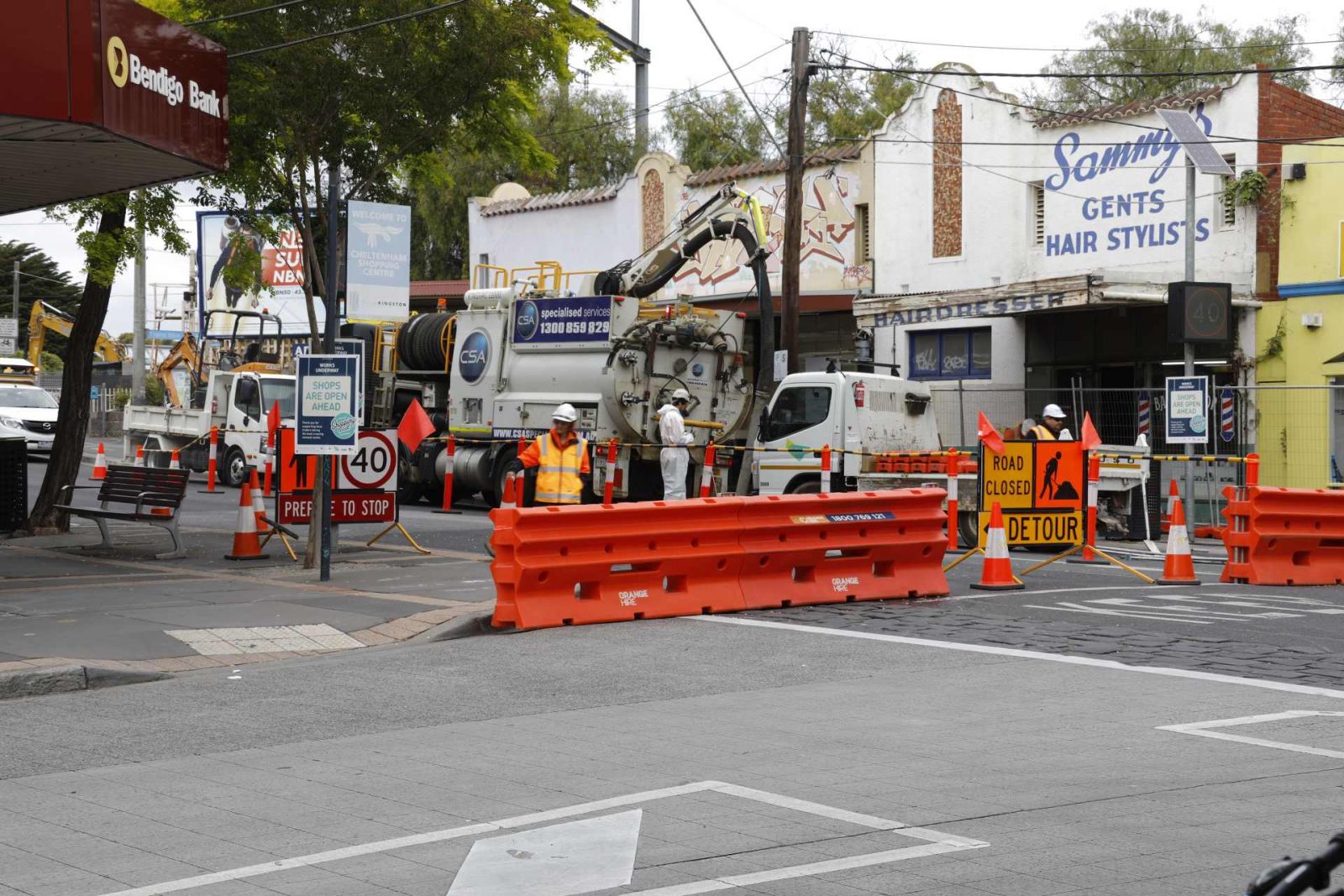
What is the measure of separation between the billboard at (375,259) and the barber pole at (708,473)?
214 inches

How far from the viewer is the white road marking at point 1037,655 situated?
9.73 metres

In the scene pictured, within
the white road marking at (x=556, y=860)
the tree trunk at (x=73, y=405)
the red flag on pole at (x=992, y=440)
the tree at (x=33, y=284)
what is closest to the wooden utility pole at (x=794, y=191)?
the red flag on pole at (x=992, y=440)

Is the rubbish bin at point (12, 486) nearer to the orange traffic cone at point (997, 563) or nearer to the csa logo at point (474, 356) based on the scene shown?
the csa logo at point (474, 356)

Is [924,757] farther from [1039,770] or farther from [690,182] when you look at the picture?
[690,182]

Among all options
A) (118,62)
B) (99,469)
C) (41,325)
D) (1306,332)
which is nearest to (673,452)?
(1306,332)

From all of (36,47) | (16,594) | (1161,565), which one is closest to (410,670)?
(16,594)

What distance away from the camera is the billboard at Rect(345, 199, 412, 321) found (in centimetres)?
1958

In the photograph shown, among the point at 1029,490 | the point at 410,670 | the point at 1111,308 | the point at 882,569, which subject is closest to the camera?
the point at 410,670

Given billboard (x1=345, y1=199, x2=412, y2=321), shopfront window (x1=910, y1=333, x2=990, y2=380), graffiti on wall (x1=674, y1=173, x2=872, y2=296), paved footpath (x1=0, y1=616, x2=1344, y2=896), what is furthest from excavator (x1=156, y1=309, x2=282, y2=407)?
paved footpath (x1=0, y1=616, x2=1344, y2=896)

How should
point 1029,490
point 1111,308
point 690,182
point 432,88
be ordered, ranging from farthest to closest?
point 690,182
point 1111,308
point 432,88
point 1029,490

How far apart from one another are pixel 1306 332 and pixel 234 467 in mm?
20471

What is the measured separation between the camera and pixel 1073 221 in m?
28.0

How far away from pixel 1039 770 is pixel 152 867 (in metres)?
3.94

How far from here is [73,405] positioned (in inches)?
778
